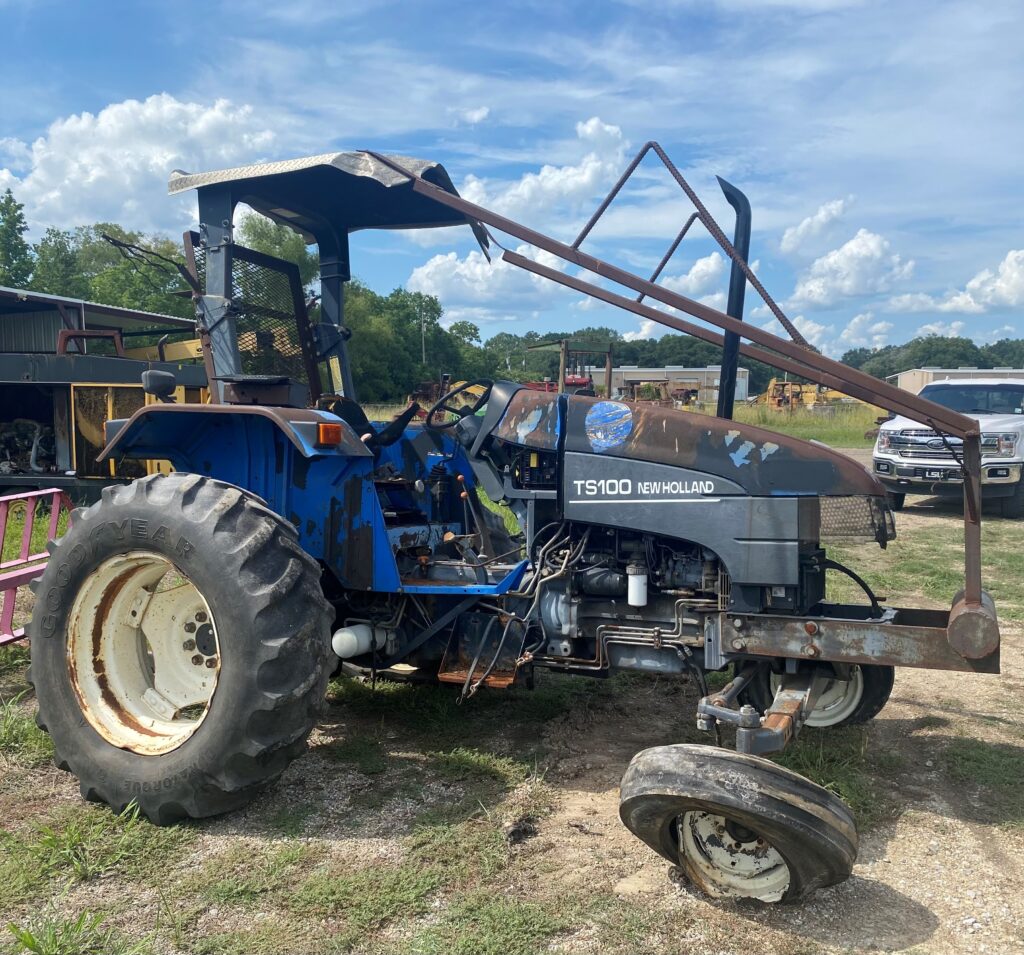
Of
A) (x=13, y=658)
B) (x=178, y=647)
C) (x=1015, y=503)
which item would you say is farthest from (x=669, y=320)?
(x=1015, y=503)

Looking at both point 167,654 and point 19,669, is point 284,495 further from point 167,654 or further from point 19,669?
point 19,669

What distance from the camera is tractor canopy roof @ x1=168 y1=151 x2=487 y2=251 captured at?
346cm

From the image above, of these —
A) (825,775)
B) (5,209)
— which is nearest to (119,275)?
(5,209)

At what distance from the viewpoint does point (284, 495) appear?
3627 mm

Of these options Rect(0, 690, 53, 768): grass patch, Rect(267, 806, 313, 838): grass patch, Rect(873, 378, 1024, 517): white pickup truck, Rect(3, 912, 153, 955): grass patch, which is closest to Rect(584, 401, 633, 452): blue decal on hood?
Rect(267, 806, 313, 838): grass patch

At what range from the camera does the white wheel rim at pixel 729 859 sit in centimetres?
259

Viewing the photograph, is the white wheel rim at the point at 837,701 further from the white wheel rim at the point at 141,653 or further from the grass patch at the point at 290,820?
the white wheel rim at the point at 141,653

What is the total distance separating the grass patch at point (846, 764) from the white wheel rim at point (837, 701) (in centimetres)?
7

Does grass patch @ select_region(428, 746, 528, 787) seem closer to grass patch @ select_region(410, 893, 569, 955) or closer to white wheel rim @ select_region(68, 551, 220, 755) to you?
grass patch @ select_region(410, 893, 569, 955)

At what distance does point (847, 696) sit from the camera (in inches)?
150

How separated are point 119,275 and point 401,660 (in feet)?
143

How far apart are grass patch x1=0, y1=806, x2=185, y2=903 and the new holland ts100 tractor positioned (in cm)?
9

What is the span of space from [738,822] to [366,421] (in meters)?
2.24

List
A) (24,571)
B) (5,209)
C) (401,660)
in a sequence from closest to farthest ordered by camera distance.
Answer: (401,660) < (24,571) < (5,209)
